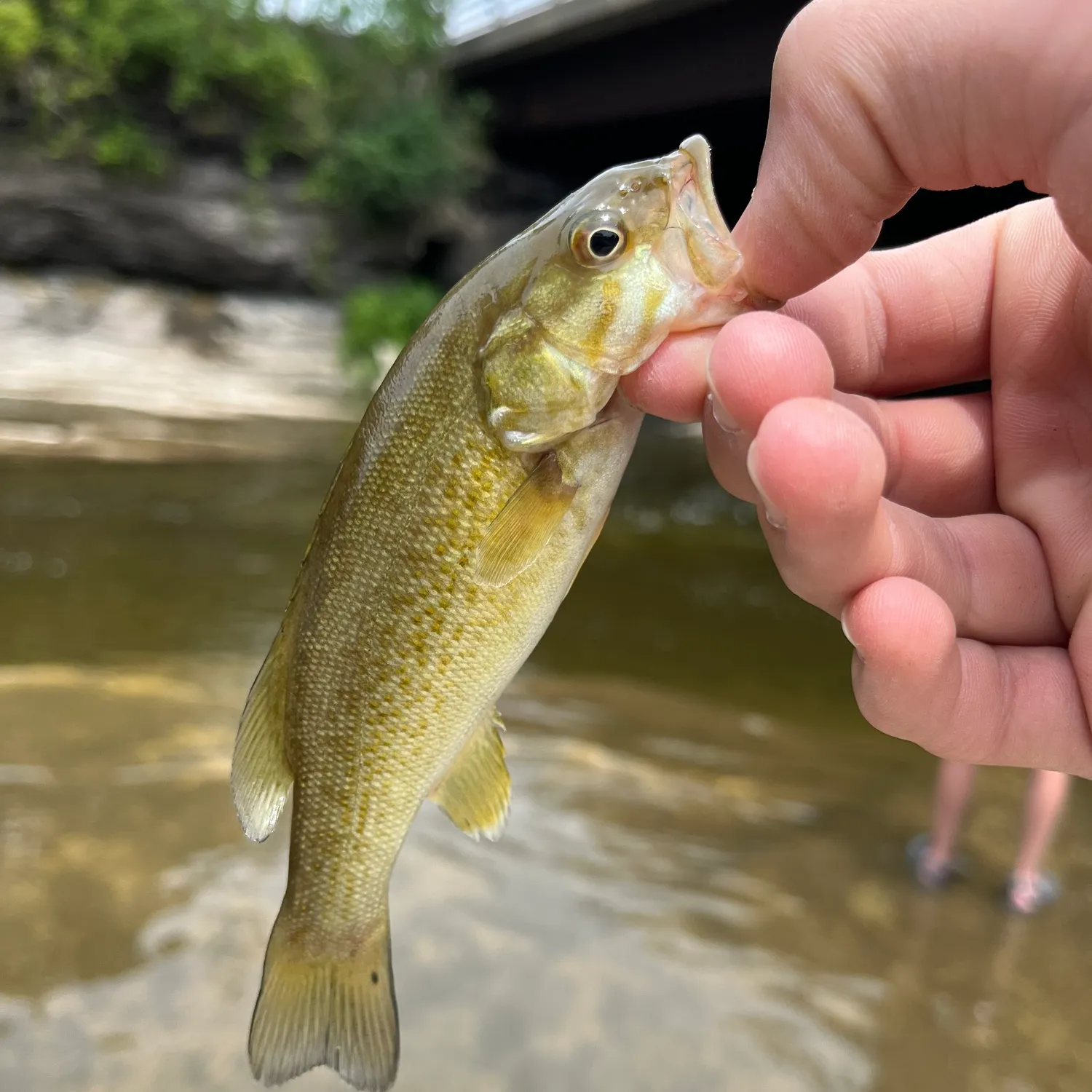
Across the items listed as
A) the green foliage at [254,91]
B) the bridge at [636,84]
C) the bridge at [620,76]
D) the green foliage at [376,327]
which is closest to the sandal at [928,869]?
the bridge at [636,84]

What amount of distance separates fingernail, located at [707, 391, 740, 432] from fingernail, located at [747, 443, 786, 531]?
69mm

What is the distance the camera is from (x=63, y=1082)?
265 centimetres

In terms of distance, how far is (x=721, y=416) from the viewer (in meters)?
1.48

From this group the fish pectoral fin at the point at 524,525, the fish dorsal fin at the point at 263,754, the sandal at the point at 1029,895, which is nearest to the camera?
the fish pectoral fin at the point at 524,525

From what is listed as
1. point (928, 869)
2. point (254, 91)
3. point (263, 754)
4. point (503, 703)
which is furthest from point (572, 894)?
point (254, 91)

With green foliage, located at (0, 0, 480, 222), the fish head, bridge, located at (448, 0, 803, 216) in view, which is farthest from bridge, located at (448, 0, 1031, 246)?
the fish head

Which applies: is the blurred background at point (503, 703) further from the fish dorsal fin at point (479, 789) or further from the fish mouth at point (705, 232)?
the fish mouth at point (705, 232)

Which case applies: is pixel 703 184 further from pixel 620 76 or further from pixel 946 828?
pixel 620 76

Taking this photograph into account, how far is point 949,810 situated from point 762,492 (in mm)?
3378

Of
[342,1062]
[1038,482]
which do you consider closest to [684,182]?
[1038,482]

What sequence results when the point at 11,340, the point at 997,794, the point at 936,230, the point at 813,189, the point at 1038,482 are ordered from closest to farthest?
1. the point at 813,189
2. the point at 1038,482
3. the point at 997,794
4. the point at 936,230
5. the point at 11,340

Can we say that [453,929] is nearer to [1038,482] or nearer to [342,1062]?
[342,1062]

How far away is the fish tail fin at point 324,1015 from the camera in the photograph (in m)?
1.90

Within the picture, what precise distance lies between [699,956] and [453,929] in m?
0.96
